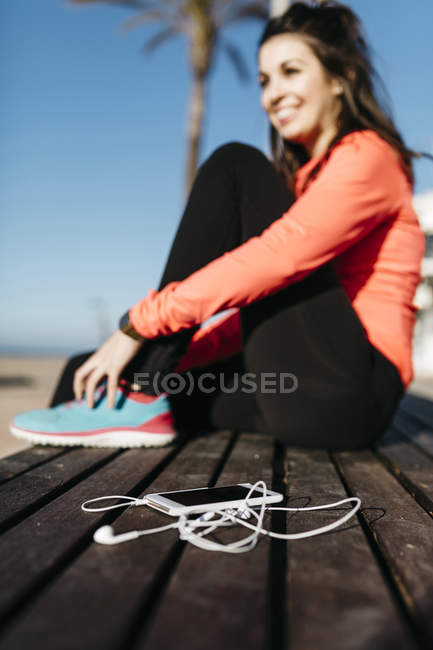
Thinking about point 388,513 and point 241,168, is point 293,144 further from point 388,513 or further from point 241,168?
point 388,513

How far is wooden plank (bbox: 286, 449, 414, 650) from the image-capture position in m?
0.70

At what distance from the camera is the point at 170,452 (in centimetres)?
190

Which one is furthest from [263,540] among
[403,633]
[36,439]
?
[36,439]

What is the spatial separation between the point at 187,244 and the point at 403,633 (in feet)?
4.31

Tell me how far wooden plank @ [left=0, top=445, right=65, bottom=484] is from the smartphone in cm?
54

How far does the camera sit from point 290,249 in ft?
5.27

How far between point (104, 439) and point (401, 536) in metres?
1.16

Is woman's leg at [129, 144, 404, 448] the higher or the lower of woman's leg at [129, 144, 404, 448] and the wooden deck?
the higher

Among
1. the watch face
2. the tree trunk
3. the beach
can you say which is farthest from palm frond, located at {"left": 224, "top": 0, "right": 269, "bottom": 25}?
the watch face

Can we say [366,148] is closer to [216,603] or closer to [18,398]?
[216,603]

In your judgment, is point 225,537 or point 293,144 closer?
point 225,537

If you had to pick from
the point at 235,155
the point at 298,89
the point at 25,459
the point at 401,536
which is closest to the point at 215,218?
the point at 235,155

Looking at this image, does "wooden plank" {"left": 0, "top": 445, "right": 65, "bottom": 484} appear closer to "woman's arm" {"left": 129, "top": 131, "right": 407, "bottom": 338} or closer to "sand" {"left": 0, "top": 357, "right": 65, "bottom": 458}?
"sand" {"left": 0, "top": 357, "right": 65, "bottom": 458}

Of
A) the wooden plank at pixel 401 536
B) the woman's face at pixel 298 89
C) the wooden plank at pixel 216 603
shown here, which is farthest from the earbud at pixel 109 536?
the woman's face at pixel 298 89
